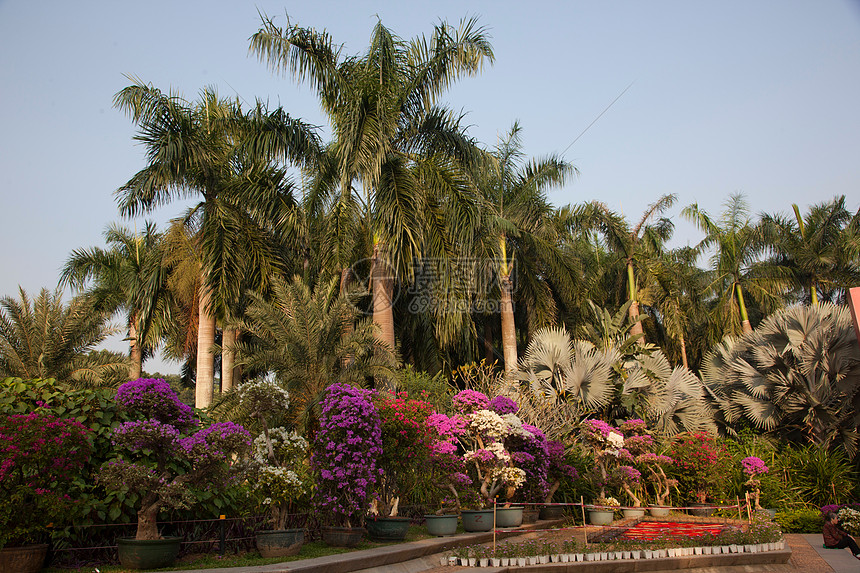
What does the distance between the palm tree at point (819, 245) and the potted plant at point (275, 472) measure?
22.4 m

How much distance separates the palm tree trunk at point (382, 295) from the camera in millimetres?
15752

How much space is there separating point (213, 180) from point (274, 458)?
9.26 metres

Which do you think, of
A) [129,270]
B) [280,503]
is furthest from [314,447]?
[129,270]

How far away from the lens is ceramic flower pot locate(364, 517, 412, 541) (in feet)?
33.1

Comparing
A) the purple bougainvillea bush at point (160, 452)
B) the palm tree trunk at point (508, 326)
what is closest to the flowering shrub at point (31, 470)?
the purple bougainvillea bush at point (160, 452)

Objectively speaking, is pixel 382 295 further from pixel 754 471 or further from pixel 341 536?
pixel 754 471

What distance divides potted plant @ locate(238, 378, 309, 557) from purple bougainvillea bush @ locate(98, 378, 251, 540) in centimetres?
62

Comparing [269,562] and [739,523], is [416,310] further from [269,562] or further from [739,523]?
[269,562]

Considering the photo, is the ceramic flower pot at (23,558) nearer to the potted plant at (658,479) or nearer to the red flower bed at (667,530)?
the red flower bed at (667,530)

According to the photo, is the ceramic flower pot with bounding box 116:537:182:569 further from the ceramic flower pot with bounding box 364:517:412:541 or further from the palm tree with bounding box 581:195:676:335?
the palm tree with bounding box 581:195:676:335

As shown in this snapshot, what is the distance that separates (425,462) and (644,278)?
1874 centimetres

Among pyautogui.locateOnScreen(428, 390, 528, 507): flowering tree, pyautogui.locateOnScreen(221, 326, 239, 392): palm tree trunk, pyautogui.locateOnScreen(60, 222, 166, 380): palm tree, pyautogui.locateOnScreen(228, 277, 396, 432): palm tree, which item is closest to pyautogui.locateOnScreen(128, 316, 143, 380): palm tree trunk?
pyautogui.locateOnScreen(60, 222, 166, 380): palm tree

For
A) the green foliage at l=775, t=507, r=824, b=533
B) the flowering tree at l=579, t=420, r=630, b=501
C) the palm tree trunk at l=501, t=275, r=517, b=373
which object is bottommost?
the green foliage at l=775, t=507, r=824, b=533

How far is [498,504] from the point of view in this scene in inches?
533
